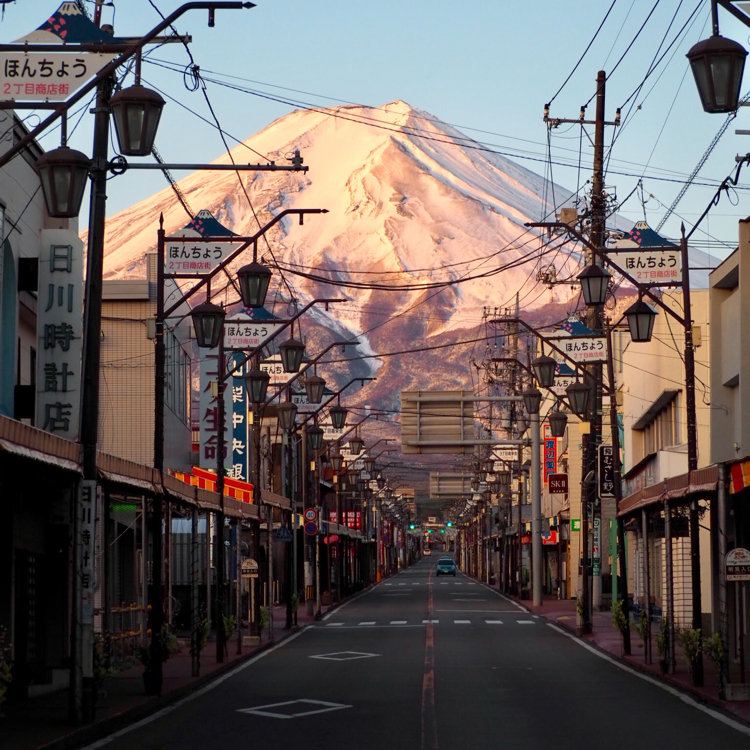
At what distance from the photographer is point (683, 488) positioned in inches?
918

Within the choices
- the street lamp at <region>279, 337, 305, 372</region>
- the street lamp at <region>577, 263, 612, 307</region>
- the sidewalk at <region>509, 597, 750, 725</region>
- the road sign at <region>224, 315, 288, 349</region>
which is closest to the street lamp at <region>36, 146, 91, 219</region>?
the sidewalk at <region>509, 597, 750, 725</region>

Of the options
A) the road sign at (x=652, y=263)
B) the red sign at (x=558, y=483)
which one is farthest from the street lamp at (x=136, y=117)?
the red sign at (x=558, y=483)

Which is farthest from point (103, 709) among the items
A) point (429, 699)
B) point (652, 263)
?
point (652, 263)

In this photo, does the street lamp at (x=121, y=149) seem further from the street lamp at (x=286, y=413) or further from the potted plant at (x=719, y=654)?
the street lamp at (x=286, y=413)

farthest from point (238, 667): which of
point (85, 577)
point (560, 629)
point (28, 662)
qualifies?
point (560, 629)

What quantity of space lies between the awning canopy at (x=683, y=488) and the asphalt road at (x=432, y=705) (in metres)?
3.16

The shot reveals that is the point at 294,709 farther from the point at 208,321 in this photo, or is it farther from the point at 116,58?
the point at 116,58

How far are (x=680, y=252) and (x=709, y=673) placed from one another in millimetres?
7940

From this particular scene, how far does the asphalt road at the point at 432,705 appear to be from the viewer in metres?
16.8

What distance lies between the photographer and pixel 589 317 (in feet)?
127

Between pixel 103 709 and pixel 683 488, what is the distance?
9.80 metres

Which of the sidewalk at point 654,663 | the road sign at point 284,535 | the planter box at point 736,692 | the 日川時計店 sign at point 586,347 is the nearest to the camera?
the sidewalk at point 654,663

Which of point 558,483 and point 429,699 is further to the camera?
point 558,483

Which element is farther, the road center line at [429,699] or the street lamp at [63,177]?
the road center line at [429,699]
